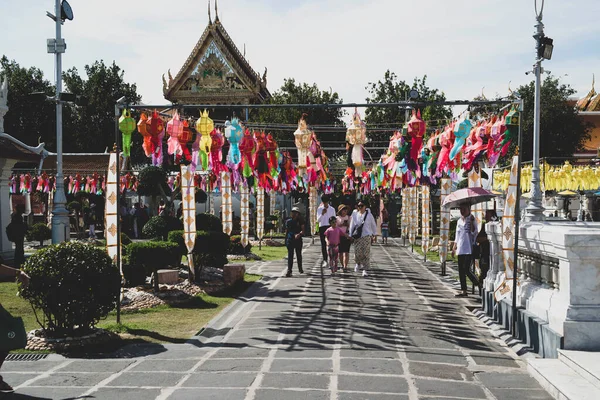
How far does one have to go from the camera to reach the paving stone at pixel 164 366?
23.8 feet

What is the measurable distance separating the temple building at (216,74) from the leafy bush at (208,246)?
914 inches

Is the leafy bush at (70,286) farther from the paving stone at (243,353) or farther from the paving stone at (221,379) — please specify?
the paving stone at (221,379)

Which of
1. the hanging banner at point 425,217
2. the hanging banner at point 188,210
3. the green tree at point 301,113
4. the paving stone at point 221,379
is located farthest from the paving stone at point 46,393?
the green tree at point 301,113

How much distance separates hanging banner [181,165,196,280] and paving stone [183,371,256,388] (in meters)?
7.09

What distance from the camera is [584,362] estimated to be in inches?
248

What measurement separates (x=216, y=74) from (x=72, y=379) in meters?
33.6

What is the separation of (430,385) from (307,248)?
21358mm

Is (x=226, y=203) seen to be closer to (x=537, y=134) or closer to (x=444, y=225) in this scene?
(x=444, y=225)

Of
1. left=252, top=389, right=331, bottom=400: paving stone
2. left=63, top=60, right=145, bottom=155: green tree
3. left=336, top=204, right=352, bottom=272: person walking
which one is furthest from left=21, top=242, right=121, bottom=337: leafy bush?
left=63, top=60, right=145, bottom=155: green tree

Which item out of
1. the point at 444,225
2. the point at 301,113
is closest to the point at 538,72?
the point at 444,225

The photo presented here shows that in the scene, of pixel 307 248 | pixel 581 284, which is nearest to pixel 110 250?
pixel 581 284

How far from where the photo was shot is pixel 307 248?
27.8 meters

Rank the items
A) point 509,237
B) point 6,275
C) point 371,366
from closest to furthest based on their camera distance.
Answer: point 6,275 → point 371,366 → point 509,237

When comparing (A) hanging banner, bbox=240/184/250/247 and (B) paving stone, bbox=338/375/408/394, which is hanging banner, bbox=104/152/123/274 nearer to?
(B) paving stone, bbox=338/375/408/394
